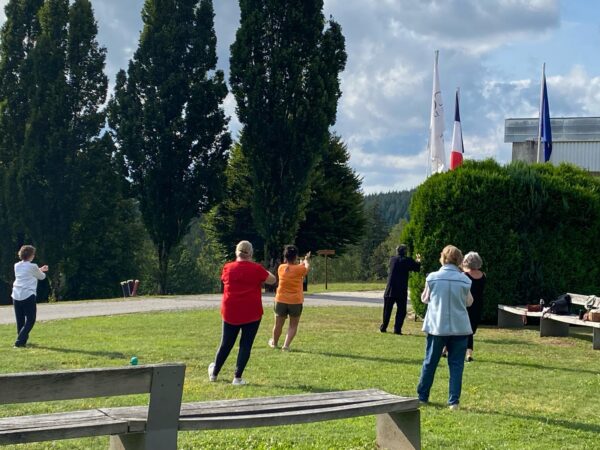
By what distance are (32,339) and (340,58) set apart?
25.1 metres

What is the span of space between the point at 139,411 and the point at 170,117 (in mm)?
34215

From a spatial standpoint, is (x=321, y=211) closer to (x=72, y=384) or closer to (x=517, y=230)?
(x=517, y=230)

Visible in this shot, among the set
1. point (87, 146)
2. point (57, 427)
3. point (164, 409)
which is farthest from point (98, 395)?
point (87, 146)

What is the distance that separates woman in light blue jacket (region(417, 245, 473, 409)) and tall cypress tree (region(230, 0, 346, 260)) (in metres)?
28.2

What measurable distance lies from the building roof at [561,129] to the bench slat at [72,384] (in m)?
40.5

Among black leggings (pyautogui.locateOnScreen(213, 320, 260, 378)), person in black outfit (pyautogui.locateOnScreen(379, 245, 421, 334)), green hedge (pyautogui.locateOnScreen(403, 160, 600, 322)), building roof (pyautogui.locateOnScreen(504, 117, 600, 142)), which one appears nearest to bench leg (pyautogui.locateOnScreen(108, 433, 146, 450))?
black leggings (pyautogui.locateOnScreen(213, 320, 260, 378))

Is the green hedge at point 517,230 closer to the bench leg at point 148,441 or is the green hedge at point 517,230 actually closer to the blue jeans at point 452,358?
the blue jeans at point 452,358

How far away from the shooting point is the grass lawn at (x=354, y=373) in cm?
741

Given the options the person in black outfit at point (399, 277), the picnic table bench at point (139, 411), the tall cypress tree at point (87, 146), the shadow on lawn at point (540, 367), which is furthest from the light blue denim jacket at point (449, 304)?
the tall cypress tree at point (87, 146)

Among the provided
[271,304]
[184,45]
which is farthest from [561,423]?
[184,45]

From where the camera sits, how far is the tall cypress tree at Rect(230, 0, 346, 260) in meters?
36.8

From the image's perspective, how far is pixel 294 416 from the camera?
19.9 feet

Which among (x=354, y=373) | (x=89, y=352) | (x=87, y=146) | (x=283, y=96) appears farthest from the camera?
(x=87, y=146)

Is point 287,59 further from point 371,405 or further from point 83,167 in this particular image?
point 371,405
